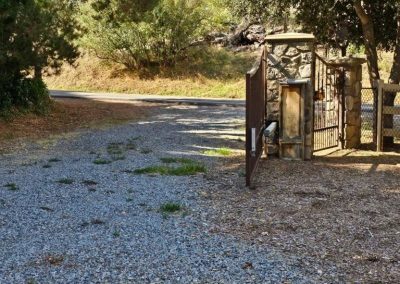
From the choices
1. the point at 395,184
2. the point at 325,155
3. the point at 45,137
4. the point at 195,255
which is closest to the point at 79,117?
the point at 45,137

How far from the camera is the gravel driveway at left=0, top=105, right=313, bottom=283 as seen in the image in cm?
447

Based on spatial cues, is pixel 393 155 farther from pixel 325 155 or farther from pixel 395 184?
pixel 395 184

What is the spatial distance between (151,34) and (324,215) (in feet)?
70.3

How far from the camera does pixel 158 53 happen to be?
1081 inches

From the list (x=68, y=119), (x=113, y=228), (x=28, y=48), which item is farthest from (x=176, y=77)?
(x=113, y=228)

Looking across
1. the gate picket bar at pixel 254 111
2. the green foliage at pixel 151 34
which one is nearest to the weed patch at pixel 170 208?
the gate picket bar at pixel 254 111

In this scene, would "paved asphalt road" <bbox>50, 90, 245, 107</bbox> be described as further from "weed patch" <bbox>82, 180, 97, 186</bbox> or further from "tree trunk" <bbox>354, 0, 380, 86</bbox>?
"weed patch" <bbox>82, 180, 97, 186</bbox>

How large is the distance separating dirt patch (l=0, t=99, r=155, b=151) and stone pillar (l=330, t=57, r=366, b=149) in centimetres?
690

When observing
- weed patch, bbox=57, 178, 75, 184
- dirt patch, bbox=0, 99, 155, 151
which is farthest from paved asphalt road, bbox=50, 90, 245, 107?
weed patch, bbox=57, 178, 75, 184

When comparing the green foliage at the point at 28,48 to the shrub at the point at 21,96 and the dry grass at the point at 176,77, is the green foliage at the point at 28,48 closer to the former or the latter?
the shrub at the point at 21,96

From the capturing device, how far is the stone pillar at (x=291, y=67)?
9539 mm

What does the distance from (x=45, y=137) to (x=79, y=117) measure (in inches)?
153

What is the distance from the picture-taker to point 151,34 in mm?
26422

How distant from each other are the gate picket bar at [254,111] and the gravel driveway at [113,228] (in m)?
0.66
